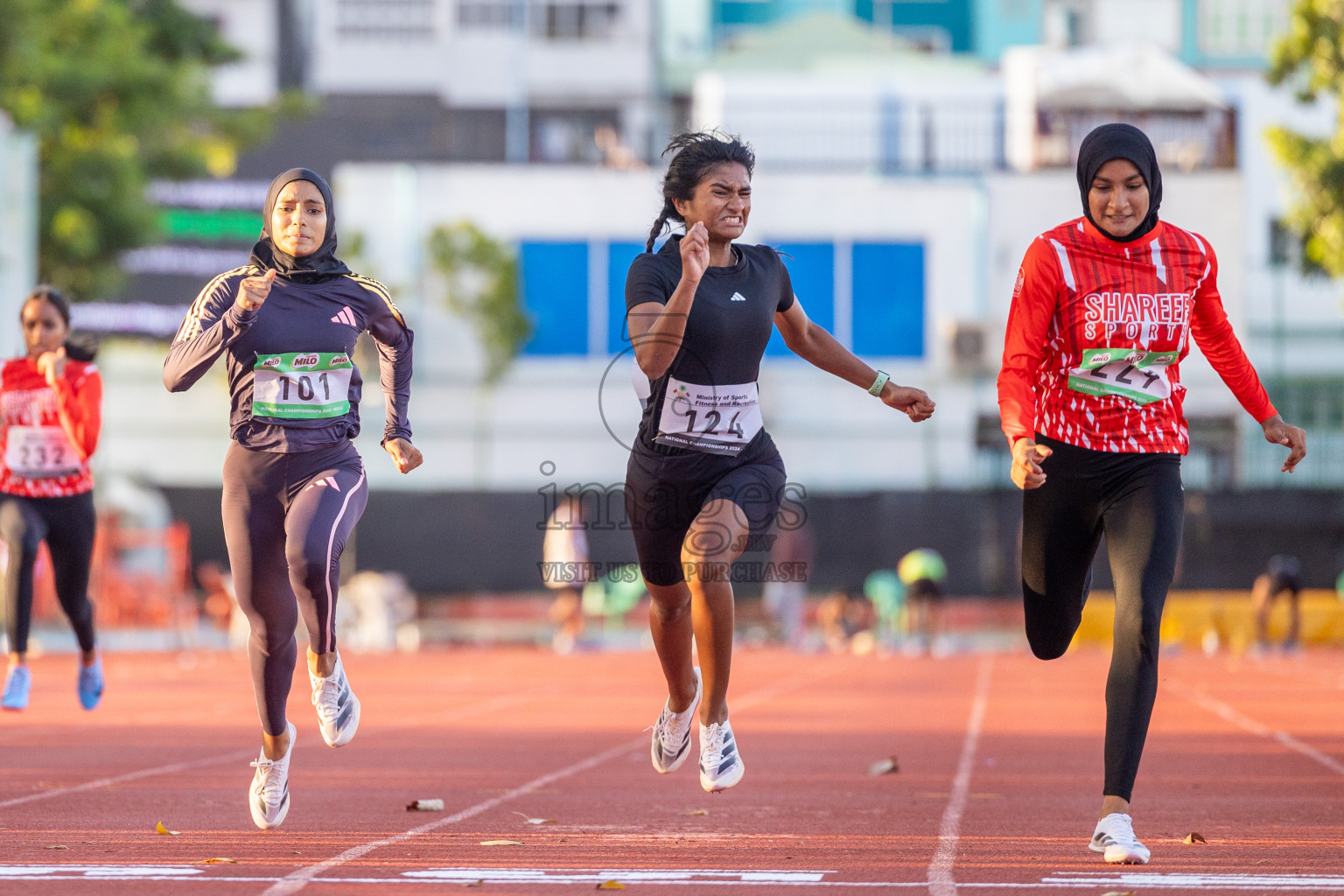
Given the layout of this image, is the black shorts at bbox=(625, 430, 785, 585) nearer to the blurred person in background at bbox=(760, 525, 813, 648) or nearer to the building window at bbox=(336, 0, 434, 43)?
the blurred person in background at bbox=(760, 525, 813, 648)

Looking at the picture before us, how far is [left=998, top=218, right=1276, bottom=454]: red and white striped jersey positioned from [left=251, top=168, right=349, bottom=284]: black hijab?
94.3 inches

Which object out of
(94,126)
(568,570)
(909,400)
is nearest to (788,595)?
(568,570)

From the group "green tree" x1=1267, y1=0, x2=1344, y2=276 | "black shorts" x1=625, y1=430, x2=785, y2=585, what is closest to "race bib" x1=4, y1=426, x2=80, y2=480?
"black shorts" x1=625, y1=430, x2=785, y2=585

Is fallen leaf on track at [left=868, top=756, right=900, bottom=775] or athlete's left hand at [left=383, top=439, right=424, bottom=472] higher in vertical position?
athlete's left hand at [left=383, top=439, right=424, bottom=472]

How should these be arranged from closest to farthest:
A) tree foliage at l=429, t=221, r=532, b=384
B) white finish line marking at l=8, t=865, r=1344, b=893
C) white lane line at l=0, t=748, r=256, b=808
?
white finish line marking at l=8, t=865, r=1344, b=893
white lane line at l=0, t=748, r=256, b=808
tree foliage at l=429, t=221, r=532, b=384

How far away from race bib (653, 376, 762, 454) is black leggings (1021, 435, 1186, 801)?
1.04 metres

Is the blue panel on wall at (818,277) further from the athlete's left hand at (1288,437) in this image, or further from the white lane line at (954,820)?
the athlete's left hand at (1288,437)

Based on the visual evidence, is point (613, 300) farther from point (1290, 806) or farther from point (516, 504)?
point (1290, 806)

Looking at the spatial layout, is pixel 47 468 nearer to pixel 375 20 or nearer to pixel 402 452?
pixel 402 452

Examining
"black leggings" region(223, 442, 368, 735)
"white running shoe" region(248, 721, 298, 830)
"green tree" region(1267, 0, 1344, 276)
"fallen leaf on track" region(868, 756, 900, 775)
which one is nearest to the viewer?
"white running shoe" region(248, 721, 298, 830)

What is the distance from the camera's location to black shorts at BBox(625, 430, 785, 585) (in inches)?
269

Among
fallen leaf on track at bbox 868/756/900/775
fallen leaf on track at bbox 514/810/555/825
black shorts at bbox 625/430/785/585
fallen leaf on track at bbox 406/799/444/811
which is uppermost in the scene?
black shorts at bbox 625/430/785/585

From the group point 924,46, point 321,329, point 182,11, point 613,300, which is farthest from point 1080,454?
point 924,46

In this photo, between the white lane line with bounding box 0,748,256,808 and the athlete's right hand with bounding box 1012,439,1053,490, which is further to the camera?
the white lane line with bounding box 0,748,256,808
